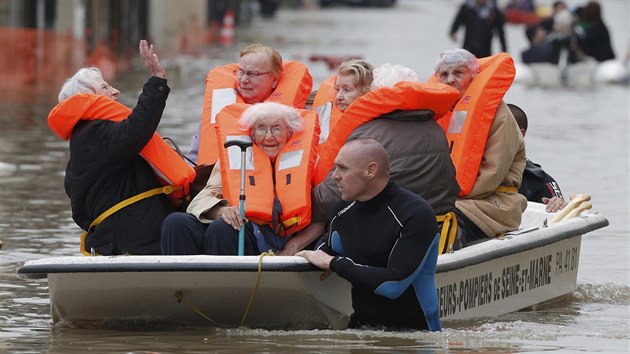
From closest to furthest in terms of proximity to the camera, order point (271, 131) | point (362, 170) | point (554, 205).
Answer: point (362, 170) → point (271, 131) → point (554, 205)

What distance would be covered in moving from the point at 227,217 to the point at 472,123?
1.75m

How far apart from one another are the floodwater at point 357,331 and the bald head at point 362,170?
0.79m

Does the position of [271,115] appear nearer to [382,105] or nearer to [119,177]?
[382,105]

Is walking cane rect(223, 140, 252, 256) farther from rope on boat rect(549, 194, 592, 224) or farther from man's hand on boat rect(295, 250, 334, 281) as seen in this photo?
rope on boat rect(549, 194, 592, 224)

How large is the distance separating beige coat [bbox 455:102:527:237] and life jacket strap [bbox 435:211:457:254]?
0.65 meters

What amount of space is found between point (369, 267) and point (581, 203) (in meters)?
2.96

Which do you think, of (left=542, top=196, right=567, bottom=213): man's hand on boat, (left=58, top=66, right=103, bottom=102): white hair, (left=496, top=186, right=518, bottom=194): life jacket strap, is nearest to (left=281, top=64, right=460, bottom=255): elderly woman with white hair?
(left=496, top=186, right=518, bottom=194): life jacket strap

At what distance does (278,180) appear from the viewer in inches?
352

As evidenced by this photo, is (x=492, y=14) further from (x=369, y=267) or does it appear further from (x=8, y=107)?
(x=369, y=267)

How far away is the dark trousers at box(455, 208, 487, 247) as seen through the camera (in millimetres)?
9539

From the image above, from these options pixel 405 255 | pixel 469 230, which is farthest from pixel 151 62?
pixel 469 230

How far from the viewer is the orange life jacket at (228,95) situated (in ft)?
33.1

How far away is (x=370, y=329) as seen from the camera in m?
8.51

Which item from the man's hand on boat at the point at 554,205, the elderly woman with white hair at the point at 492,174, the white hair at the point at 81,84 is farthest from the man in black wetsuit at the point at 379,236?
the man's hand on boat at the point at 554,205
